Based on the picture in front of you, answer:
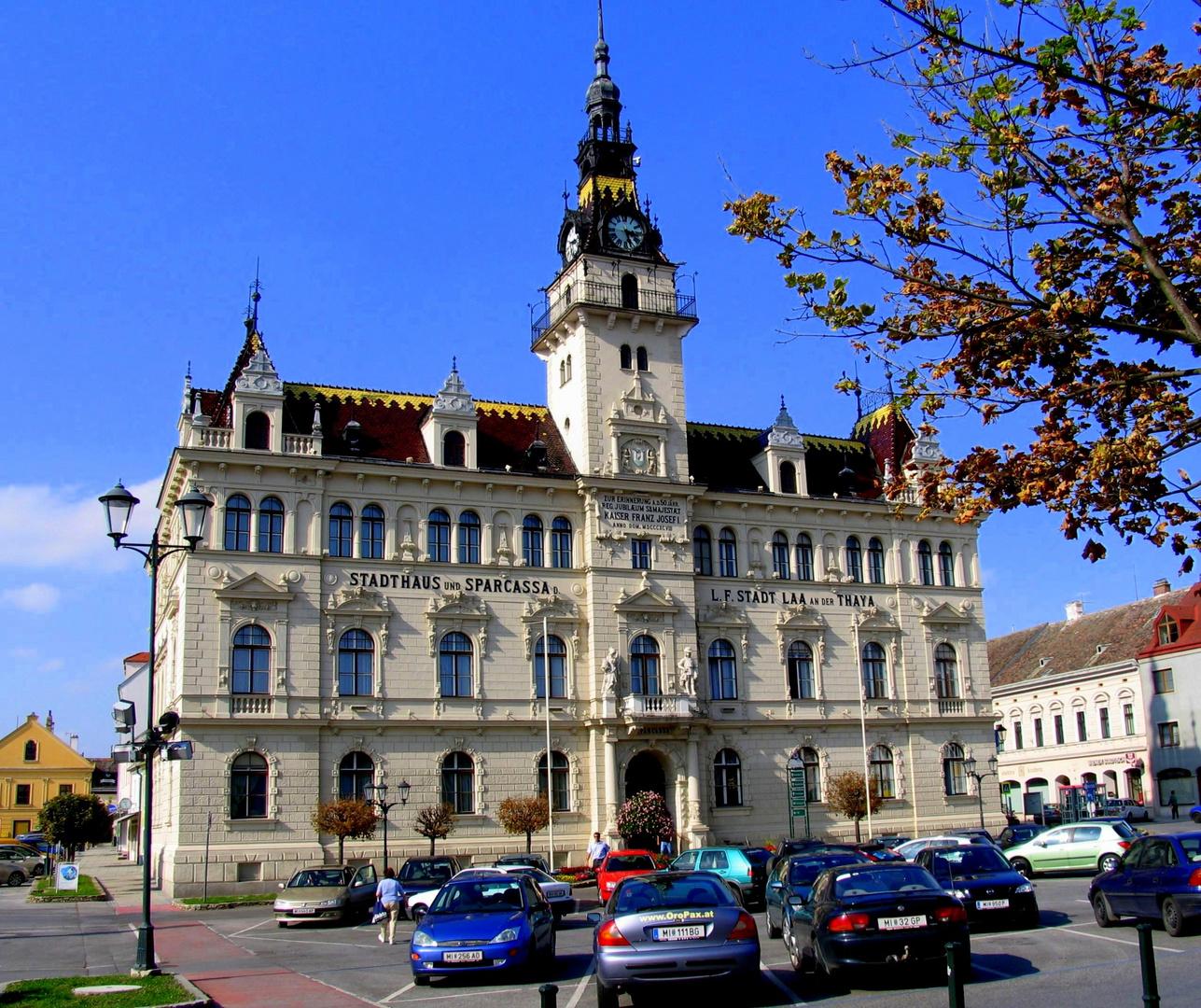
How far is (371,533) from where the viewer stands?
148 ft

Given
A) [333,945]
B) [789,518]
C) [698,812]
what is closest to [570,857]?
[698,812]

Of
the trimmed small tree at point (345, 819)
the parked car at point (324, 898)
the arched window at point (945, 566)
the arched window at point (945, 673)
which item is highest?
the arched window at point (945, 566)

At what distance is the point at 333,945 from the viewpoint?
24.8 meters

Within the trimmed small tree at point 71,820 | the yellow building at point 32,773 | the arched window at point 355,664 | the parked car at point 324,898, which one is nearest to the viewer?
the parked car at point 324,898

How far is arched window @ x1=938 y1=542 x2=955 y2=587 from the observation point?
55.0 metres

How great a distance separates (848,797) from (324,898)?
2510 centimetres

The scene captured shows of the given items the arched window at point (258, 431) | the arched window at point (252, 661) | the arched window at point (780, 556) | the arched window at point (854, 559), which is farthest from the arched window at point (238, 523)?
the arched window at point (854, 559)

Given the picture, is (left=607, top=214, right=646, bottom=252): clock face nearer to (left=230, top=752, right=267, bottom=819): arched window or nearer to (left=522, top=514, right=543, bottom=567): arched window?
(left=522, top=514, right=543, bottom=567): arched window

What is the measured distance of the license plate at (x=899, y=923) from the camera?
49.3ft

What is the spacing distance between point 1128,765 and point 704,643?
30.2 m

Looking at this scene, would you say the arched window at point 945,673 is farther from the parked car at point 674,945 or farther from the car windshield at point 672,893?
the parked car at point 674,945

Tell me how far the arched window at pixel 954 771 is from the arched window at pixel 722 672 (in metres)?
10.4

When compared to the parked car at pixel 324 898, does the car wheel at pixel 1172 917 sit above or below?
above

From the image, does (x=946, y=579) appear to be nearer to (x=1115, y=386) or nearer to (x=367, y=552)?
(x=367, y=552)
